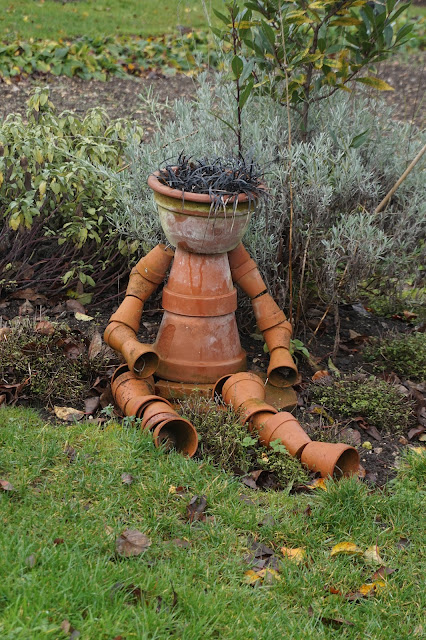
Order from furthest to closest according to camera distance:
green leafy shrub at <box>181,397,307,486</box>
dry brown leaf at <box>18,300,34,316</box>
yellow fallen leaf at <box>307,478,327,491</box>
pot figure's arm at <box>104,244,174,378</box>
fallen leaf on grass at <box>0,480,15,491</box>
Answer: dry brown leaf at <box>18,300,34,316</box>, pot figure's arm at <box>104,244,174,378</box>, green leafy shrub at <box>181,397,307,486</box>, yellow fallen leaf at <box>307,478,327,491</box>, fallen leaf on grass at <box>0,480,15,491</box>

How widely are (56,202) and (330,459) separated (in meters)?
2.70

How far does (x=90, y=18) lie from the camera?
1194 cm

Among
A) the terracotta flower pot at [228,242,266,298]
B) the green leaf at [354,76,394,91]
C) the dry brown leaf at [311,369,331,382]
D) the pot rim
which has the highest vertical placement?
the green leaf at [354,76,394,91]

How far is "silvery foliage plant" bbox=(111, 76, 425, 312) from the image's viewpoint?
13.9 ft

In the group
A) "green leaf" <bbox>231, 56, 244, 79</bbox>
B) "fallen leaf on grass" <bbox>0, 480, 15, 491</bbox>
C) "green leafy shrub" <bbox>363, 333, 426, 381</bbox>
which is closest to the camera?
"fallen leaf on grass" <bbox>0, 480, 15, 491</bbox>

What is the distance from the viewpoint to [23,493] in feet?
9.93

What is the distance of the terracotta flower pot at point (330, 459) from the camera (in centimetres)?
333

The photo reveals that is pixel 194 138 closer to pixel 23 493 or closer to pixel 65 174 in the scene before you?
pixel 65 174

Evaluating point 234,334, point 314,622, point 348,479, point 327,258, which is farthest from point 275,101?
point 314,622

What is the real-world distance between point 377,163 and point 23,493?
300 centimetres

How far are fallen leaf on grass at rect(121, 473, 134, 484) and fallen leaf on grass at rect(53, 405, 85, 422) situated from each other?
62 cm

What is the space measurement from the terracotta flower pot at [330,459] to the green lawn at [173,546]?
0.43 feet

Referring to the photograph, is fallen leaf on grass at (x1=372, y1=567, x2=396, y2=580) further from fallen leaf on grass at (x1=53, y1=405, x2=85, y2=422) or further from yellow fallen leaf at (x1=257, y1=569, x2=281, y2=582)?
fallen leaf on grass at (x1=53, y1=405, x2=85, y2=422)

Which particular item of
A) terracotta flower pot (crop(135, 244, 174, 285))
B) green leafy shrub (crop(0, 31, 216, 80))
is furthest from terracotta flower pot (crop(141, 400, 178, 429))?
green leafy shrub (crop(0, 31, 216, 80))
